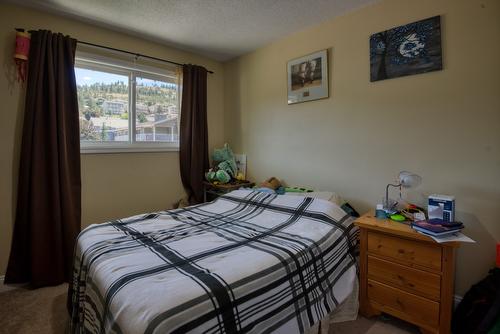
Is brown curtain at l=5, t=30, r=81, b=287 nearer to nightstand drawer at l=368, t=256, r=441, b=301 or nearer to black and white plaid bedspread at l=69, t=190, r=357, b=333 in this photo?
black and white plaid bedspread at l=69, t=190, r=357, b=333

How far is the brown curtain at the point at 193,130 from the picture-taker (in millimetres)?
3004

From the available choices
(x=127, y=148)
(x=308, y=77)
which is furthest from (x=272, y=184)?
(x=127, y=148)

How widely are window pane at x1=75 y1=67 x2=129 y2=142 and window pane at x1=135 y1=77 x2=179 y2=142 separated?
0.14m

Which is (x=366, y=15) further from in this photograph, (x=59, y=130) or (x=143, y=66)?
(x=59, y=130)

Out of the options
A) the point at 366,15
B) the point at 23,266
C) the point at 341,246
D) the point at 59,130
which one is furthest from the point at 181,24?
the point at 23,266

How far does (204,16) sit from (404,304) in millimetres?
2686

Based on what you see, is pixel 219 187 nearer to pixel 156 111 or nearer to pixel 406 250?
pixel 156 111

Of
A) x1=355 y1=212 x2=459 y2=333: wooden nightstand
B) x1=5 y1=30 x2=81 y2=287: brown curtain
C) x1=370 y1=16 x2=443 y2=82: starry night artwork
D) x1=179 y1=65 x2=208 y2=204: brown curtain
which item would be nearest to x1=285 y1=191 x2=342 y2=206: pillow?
x1=355 y1=212 x2=459 y2=333: wooden nightstand

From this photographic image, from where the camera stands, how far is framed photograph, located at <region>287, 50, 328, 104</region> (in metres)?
2.39

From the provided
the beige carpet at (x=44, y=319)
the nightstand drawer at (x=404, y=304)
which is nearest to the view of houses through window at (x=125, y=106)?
the beige carpet at (x=44, y=319)

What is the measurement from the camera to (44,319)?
5.72 ft

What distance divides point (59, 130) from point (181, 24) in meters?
1.45

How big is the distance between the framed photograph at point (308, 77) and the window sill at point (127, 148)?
1.51 metres

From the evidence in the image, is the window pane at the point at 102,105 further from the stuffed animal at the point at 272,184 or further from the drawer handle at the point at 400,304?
the drawer handle at the point at 400,304
